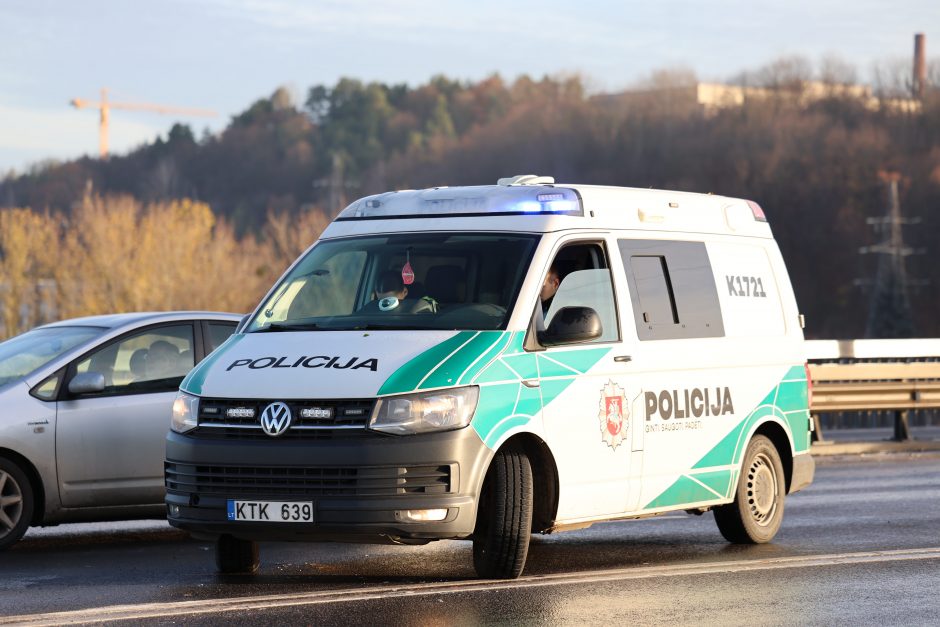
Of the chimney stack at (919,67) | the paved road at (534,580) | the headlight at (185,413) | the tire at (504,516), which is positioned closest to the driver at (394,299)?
the tire at (504,516)

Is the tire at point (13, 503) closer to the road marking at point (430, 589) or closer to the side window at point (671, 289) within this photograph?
the road marking at point (430, 589)

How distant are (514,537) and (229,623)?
1737 millimetres

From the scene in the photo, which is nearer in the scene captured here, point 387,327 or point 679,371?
point 387,327

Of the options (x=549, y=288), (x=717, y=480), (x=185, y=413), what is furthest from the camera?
(x=717, y=480)

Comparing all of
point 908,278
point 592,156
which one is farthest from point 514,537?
point 592,156

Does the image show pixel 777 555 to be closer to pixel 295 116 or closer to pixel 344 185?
pixel 344 185

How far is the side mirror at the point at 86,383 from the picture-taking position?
10281mm

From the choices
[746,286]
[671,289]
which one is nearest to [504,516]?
[671,289]

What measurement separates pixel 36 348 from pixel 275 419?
3.69m

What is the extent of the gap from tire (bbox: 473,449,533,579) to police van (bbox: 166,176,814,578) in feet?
0.04

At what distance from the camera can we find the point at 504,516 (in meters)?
8.05

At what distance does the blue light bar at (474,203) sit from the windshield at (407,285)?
20 cm

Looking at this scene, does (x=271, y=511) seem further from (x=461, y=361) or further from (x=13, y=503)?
(x=13, y=503)

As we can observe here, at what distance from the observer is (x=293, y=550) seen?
1003 centimetres
